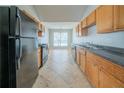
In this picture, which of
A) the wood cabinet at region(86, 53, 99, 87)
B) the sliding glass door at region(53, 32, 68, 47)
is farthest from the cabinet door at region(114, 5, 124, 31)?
the sliding glass door at region(53, 32, 68, 47)

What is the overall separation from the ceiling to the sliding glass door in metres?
6.97

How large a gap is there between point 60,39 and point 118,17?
13.2 m

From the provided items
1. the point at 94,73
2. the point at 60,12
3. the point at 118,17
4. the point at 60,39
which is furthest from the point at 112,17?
the point at 60,39

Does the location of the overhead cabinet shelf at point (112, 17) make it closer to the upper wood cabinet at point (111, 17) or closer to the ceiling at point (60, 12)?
the upper wood cabinet at point (111, 17)

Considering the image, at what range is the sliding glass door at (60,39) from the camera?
1548cm

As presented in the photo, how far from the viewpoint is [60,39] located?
15492mm

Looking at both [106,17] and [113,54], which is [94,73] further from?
[106,17]

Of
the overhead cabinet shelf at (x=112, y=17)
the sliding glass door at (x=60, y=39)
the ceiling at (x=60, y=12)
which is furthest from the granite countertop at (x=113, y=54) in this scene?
the sliding glass door at (x=60, y=39)

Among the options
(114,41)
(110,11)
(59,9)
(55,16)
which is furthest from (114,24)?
(55,16)

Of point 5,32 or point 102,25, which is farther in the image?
point 102,25

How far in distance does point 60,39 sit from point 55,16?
7471 mm

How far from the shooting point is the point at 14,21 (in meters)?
2.12

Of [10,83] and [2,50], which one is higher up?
[2,50]
